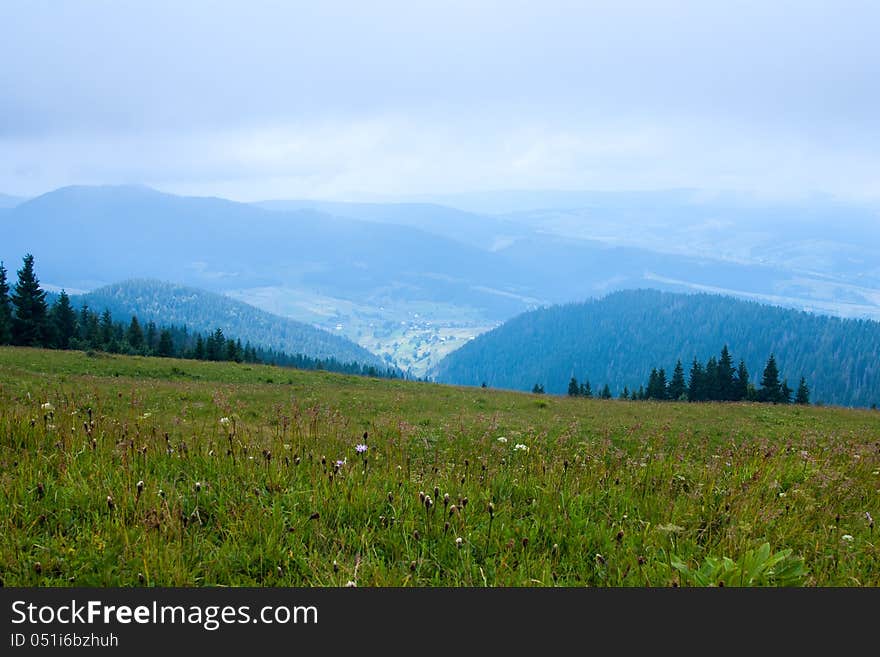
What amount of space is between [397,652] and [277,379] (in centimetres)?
3672

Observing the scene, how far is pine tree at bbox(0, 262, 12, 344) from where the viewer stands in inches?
2271

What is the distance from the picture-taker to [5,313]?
60.4 m

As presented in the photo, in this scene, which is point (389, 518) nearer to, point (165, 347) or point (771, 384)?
point (771, 384)

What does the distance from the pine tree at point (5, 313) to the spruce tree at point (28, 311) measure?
102 centimetres

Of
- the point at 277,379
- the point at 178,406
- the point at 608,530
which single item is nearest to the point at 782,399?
the point at 277,379

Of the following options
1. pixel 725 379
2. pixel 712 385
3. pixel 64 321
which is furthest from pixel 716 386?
pixel 64 321

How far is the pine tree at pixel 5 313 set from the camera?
57.7 metres

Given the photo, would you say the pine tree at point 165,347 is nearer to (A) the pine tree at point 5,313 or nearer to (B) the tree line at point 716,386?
(A) the pine tree at point 5,313

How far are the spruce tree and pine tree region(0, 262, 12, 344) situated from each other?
102 centimetres

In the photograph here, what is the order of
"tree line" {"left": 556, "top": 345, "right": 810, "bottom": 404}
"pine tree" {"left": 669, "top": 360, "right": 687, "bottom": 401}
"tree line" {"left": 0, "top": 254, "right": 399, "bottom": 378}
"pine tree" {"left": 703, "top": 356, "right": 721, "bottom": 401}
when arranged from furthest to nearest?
"pine tree" {"left": 669, "top": 360, "right": 687, "bottom": 401}, "pine tree" {"left": 703, "top": 356, "right": 721, "bottom": 401}, "tree line" {"left": 556, "top": 345, "right": 810, "bottom": 404}, "tree line" {"left": 0, "top": 254, "right": 399, "bottom": 378}

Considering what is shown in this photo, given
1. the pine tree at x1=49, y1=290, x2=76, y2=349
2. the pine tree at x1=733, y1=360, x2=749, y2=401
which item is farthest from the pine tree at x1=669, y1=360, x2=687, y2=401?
the pine tree at x1=49, y1=290, x2=76, y2=349

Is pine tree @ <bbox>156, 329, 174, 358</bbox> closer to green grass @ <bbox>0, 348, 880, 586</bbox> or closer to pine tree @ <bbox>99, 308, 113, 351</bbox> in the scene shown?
pine tree @ <bbox>99, 308, 113, 351</bbox>

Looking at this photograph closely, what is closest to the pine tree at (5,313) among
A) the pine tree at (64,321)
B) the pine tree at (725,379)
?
the pine tree at (64,321)

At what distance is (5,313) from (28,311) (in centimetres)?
207
